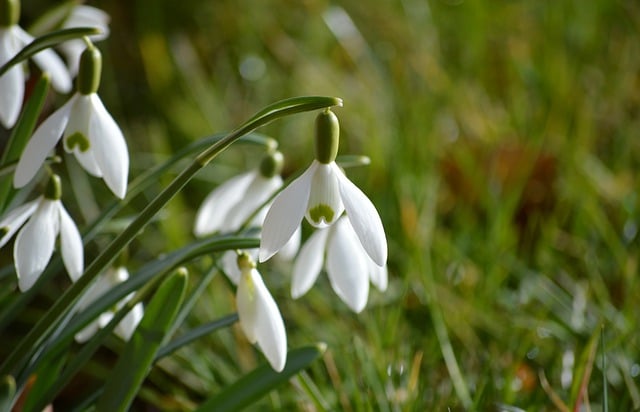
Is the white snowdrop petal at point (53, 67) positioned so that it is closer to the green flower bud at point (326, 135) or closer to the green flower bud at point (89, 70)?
the green flower bud at point (89, 70)

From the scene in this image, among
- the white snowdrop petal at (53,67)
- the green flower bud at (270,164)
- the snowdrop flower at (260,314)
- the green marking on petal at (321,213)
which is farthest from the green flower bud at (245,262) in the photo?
the white snowdrop petal at (53,67)

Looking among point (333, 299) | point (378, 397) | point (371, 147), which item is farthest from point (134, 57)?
point (378, 397)

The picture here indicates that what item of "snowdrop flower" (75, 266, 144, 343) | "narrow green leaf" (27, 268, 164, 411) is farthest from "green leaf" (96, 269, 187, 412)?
"snowdrop flower" (75, 266, 144, 343)

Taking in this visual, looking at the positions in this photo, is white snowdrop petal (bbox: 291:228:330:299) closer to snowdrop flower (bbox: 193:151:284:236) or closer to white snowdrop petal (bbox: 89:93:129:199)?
snowdrop flower (bbox: 193:151:284:236)

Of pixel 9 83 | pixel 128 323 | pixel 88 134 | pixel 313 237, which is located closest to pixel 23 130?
pixel 9 83

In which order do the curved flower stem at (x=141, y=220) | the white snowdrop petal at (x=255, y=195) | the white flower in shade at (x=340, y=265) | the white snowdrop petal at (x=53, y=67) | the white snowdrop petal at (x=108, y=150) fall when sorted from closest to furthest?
1. the curved flower stem at (x=141, y=220)
2. the white snowdrop petal at (x=108, y=150)
3. the white flower in shade at (x=340, y=265)
4. the white snowdrop petal at (x=255, y=195)
5. the white snowdrop petal at (x=53, y=67)

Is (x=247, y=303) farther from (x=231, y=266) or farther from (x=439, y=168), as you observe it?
(x=439, y=168)
